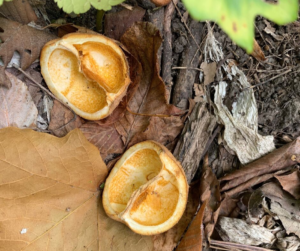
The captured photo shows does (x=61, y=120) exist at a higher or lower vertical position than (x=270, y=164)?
higher

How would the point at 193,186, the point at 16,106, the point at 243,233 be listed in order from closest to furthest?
the point at 16,106, the point at 243,233, the point at 193,186

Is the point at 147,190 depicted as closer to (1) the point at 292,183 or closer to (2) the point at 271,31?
(1) the point at 292,183

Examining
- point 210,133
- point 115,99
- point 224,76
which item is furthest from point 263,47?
point 115,99

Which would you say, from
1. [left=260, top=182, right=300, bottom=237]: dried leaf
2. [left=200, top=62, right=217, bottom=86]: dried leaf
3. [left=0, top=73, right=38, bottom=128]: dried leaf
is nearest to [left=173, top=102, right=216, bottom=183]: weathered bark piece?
[left=200, top=62, right=217, bottom=86]: dried leaf

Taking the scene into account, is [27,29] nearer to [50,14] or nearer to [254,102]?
[50,14]

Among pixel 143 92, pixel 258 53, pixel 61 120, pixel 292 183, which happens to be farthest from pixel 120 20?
pixel 292 183

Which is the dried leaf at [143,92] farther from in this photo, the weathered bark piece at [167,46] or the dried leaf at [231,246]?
the dried leaf at [231,246]
